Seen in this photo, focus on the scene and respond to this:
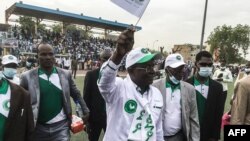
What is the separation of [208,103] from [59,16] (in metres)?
45.9

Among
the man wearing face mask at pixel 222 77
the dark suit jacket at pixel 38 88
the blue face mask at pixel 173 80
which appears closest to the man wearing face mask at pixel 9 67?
the dark suit jacket at pixel 38 88

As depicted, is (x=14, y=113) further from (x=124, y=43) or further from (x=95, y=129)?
(x=95, y=129)

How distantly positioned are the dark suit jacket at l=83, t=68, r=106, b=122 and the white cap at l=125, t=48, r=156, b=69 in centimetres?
283

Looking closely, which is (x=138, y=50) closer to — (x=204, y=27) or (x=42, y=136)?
(x=42, y=136)

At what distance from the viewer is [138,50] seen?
3504mm

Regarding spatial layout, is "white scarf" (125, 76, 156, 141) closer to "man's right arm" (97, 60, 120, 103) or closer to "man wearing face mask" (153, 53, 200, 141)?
"man's right arm" (97, 60, 120, 103)

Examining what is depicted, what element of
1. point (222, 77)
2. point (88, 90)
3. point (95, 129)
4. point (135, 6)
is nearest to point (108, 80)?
point (135, 6)

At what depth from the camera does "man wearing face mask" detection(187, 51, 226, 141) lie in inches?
219

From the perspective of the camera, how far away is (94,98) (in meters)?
6.31

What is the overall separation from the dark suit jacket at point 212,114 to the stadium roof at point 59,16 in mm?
40869

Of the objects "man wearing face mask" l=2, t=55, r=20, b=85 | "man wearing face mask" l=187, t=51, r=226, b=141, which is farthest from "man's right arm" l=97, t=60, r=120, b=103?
"man wearing face mask" l=2, t=55, r=20, b=85

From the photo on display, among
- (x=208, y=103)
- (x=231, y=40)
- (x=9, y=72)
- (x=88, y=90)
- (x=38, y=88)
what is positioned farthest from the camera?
(x=231, y=40)

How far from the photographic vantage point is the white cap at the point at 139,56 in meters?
3.47

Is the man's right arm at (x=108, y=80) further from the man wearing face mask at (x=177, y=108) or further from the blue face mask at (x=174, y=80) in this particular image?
the blue face mask at (x=174, y=80)
